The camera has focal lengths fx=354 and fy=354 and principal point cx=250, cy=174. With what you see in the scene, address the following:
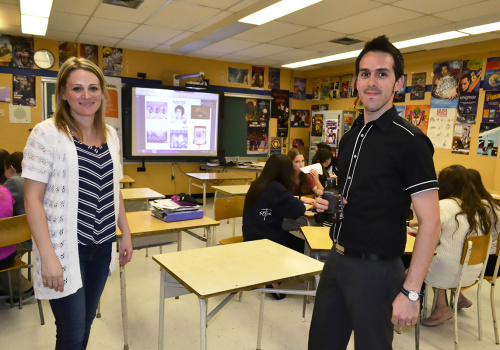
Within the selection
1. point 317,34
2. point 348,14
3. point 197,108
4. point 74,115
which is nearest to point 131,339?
point 74,115

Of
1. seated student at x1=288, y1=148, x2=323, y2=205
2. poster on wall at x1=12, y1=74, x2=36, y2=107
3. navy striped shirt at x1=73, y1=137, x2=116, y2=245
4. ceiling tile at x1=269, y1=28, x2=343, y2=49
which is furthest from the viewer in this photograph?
poster on wall at x1=12, y1=74, x2=36, y2=107

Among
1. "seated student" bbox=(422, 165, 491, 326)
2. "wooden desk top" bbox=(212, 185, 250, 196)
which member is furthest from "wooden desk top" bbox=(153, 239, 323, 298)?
"wooden desk top" bbox=(212, 185, 250, 196)

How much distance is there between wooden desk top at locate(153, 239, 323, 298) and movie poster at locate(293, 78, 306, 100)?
661cm

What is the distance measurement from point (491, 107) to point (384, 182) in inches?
195

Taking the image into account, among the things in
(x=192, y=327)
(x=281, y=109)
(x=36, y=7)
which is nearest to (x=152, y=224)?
(x=192, y=327)

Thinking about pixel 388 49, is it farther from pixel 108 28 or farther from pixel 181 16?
pixel 108 28

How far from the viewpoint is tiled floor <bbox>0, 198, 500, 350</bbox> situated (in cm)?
236

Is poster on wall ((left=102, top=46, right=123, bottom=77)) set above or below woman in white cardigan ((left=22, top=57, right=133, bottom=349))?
above

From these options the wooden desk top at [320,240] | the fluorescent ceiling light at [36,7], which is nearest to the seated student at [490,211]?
the wooden desk top at [320,240]

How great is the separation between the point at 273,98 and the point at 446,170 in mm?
5613

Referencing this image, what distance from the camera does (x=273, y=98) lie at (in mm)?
7816

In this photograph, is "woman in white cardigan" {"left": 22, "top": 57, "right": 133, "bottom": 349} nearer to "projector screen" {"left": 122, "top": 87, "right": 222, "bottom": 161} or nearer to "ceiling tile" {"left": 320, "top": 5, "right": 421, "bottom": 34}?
"ceiling tile" {"left": 320, "top": 5, "right": 421, "bottom": 34}

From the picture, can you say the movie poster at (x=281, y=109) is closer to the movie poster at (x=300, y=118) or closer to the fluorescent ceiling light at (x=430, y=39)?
the movie poster at (x=300, y=118)

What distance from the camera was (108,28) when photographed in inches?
196
